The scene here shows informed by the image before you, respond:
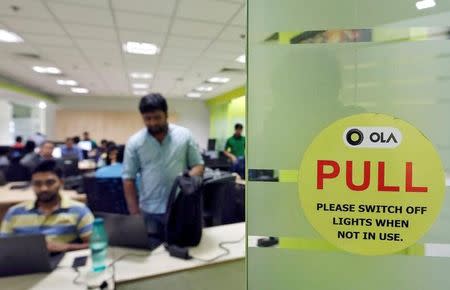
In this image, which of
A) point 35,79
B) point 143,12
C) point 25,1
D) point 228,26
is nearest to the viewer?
point 25,1

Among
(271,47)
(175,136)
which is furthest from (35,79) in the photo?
(271,47)

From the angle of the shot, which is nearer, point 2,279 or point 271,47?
point 271,47

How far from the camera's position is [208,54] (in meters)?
4.67

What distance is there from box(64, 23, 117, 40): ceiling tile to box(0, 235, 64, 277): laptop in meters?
2.87

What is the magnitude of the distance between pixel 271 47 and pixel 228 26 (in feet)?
9.39

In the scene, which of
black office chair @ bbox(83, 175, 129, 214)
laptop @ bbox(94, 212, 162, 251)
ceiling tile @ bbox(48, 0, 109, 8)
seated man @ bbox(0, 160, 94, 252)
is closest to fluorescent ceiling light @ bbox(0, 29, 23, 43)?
ceiling tile @ bbox(48, 0, 109, 8)

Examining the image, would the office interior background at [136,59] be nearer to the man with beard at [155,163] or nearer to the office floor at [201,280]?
the office floor at [201,280]

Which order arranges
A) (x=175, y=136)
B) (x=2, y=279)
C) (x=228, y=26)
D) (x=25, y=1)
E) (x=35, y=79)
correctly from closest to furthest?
(x=2, y=279) → (x=175, y=136) → (x=25, y=1) → (x=228, y=26) → (x=35, y=79)

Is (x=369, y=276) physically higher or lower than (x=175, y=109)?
lower

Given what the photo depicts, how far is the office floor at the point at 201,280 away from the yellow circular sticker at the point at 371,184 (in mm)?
856

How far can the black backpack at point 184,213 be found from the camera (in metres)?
1.49

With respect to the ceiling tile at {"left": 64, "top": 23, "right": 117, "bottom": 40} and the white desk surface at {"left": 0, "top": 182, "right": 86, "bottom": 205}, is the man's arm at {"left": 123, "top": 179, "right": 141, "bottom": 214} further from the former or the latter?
the ceiling tile at {"left": 64, "top": 23, "right": 117, "bottom": 40}

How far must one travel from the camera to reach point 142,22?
327 cm

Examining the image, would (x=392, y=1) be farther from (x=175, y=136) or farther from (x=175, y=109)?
(x=175, y=109)
